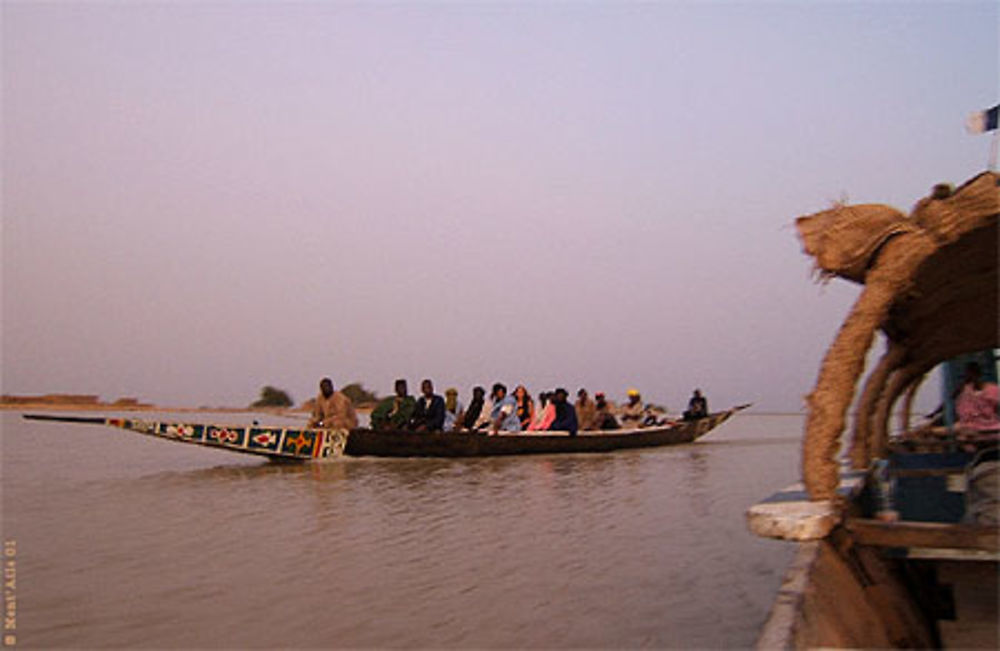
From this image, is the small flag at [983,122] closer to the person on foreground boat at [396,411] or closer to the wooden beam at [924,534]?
the wooden beam at [924,534]

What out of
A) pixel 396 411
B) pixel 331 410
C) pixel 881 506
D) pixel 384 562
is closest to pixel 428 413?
pixel 396 411

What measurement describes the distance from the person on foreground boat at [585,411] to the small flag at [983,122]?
13944mm

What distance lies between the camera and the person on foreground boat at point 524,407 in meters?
17.5

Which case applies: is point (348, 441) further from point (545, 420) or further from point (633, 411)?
point (633, 411)

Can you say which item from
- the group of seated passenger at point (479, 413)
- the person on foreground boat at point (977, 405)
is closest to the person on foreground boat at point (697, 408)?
the group of seated passenger at point (479, 413)

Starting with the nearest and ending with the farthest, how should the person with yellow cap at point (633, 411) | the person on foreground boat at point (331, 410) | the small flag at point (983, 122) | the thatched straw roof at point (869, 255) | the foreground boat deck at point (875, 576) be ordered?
the foreground boat deck at point (875, 576)
the thatched straw roof at point (869, 255)
the small flag at point (983, 122)
the person on foreground boat at point (331, 410)
the person with yellow cap at point (633, 411)

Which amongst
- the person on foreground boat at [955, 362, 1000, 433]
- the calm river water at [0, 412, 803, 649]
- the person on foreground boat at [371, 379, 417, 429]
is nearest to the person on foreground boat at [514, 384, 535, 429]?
the person on foreground boat at [371, 379, 417, 429]

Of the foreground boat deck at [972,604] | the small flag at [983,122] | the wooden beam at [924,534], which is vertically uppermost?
the small flag at [983,122]

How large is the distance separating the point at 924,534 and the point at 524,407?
1448 cm

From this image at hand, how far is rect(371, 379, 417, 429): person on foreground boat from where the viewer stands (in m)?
14.9

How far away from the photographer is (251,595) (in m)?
4.73

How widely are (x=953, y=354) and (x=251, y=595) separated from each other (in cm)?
548

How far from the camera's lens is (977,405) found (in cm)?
683

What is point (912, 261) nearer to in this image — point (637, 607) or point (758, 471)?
point (637, 607)
